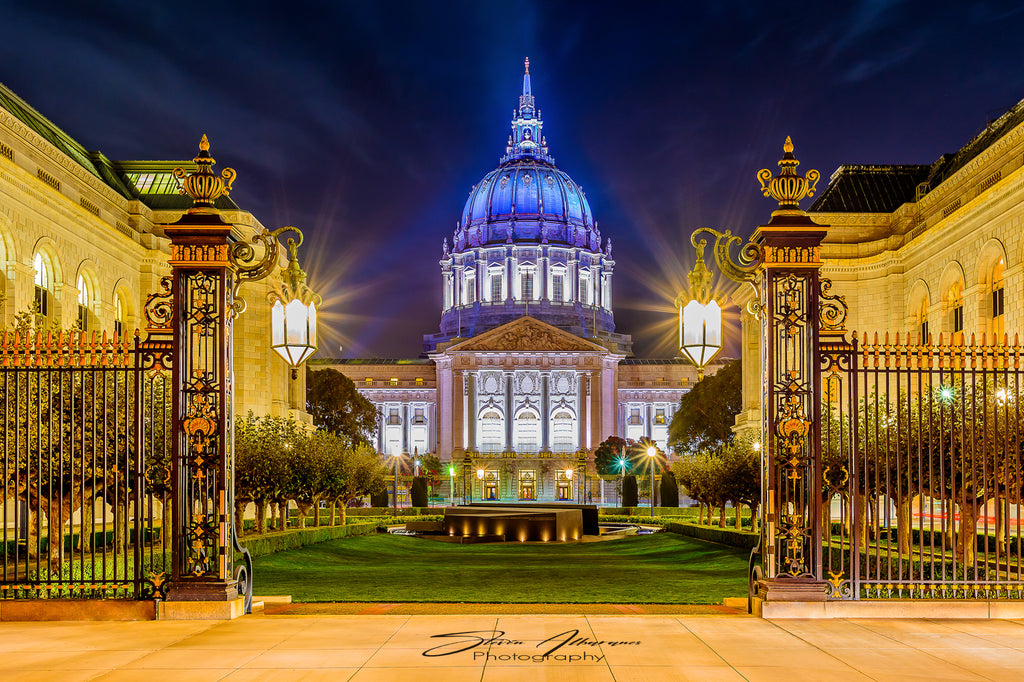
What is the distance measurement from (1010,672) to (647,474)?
85.2m

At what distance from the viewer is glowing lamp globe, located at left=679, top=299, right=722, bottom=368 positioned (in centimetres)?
1403

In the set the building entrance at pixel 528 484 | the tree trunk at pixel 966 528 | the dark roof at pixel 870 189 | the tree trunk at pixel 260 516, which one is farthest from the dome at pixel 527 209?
the tree trunk at pixel 966 528

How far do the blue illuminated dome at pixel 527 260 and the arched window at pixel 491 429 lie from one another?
14.1 meters

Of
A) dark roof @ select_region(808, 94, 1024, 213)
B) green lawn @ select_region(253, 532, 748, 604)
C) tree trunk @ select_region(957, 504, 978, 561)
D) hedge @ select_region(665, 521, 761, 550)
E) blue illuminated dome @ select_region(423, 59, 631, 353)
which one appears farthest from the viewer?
blue illuminated dome @ select_region(423, 59, 631, 353)

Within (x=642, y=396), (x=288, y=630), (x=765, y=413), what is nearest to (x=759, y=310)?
(x=765, y=413)

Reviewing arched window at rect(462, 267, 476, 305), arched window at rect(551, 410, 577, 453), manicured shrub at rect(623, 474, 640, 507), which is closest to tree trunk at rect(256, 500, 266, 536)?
manicured shrub at rect(623, 474, 640, 507)

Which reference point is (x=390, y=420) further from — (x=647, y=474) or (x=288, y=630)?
(x=288, y=630)

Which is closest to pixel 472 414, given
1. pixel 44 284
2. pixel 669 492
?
pixel 669 492

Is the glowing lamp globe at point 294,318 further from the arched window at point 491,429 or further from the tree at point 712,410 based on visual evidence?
the arched window at point 491,429

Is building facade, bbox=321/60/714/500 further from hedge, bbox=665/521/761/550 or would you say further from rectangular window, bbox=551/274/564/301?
hedge, bbox=665/521/761/550

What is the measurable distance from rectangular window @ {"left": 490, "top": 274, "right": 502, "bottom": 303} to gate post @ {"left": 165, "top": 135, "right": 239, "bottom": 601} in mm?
121425

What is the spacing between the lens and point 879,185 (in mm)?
53562
